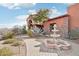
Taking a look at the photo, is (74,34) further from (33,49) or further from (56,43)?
(33,49)

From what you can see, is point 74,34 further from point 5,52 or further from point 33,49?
point 5,52

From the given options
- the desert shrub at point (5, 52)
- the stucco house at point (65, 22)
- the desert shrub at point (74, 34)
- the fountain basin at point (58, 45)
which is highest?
the stucco house at point (65, 22)

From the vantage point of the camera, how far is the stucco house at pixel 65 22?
1.61 meters

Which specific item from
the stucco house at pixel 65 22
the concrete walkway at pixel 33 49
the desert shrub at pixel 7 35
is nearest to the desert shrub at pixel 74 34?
the stucco house at pixel 65 22

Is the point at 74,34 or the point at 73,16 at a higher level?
the point at 73,16

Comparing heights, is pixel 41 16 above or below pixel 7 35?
above

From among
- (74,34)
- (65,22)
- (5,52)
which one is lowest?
(5,52)

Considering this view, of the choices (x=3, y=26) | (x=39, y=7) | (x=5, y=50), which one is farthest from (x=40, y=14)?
(x=5, y=50)

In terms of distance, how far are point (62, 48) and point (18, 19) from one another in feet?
1.56

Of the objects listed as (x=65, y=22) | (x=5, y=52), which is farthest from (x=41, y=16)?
(x=5, y=52)

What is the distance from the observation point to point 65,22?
1.63m

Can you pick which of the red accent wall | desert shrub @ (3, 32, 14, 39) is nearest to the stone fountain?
the red accent wall

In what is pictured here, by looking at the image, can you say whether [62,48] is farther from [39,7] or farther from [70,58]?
[39,7]

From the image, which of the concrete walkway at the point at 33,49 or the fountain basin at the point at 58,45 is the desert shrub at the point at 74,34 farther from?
the concrete walkway at the point at 33,49
